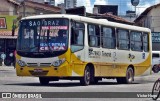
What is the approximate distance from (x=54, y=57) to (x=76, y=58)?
1.08 metres

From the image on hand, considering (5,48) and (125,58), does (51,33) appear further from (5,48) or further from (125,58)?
(5,48)

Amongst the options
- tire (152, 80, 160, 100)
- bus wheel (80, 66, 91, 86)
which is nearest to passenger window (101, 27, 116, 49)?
bus wheel (80, 66, 91, 86)

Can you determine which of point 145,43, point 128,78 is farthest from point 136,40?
point 128,78

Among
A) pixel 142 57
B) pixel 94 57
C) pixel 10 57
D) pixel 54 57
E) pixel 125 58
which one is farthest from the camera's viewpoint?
pixel 10 57

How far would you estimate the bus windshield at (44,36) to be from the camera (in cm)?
2075

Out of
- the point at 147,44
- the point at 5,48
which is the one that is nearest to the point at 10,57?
the point at 5,48

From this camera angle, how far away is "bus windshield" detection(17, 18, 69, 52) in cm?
2075

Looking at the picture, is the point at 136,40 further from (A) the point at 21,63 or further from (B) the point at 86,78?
(A) the point at 21,63

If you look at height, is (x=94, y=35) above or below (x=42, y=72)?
above

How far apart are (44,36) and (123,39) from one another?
5.82 metres

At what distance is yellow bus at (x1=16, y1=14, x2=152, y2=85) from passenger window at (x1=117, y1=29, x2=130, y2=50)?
2.58 ft

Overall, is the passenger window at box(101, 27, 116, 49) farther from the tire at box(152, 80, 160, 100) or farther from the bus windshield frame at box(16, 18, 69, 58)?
the tire at box(152, 80, 160, 100)

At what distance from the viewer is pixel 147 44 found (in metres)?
28.1

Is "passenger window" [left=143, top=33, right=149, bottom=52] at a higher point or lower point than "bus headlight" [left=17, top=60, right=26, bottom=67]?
higher
